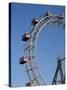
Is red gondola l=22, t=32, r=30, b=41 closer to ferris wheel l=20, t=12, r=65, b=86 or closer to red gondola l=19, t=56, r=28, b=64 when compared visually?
ferris wheel l=20, t=12, r=65, b=86

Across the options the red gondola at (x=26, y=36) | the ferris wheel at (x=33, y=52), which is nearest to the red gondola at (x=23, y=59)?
the ferris wheel at (x=33, y=52)

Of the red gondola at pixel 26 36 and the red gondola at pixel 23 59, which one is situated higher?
the red gondola at pixel 26 36

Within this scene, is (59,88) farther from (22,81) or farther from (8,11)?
(8,11)

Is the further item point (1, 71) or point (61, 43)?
point (61, 43)

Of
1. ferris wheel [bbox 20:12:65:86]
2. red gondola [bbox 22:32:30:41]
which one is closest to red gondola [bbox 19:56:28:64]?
ferris wheel [bbox 20:12:65:86]

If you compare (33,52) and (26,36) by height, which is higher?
(26,36)

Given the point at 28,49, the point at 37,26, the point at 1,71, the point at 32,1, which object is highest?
the point at 32,1

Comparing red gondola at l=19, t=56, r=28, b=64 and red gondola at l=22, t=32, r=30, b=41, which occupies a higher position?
red gondola at l=22, t=32, r=30, b=41

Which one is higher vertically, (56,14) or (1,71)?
(56,14)

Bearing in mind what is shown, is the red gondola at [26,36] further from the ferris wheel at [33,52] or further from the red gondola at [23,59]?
the red gondola at [23,59]

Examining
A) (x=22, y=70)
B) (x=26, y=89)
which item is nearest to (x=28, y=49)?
(x=22, y=70)

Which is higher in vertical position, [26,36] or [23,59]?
[26,36]
